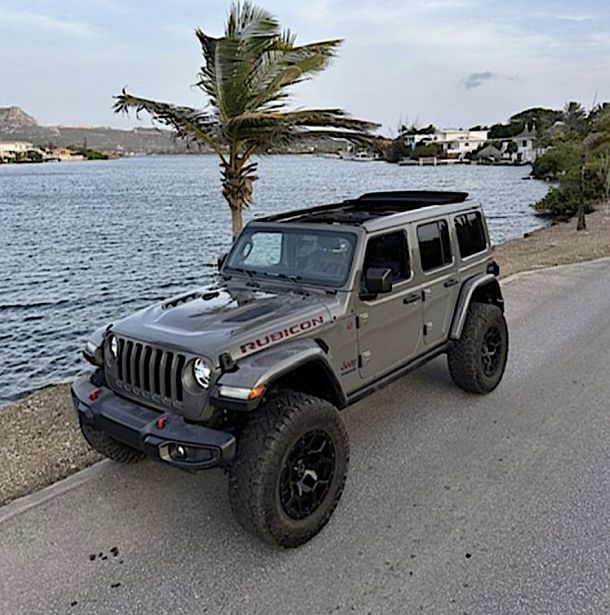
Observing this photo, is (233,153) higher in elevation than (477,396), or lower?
higher

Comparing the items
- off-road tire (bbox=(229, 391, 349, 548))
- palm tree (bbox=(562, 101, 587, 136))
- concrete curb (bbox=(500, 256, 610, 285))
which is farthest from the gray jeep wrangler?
palm tree (bbox=(562, 101, 587, 136))

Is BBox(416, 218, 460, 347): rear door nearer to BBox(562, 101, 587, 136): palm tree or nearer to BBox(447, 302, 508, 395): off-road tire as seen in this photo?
BBox(447, 302, 508, 395): off-road tire

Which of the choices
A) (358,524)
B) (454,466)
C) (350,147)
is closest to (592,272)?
(350,147)

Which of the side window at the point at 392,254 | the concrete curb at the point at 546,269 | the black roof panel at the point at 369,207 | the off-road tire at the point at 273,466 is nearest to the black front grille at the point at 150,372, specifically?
the off-road tire at the point at 273,466

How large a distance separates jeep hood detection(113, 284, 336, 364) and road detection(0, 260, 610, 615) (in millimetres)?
1175

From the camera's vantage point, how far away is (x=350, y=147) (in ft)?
33.3

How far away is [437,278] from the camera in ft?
17.1

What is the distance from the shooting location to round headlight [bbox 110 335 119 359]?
3997 millimetres

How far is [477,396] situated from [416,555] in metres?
2.59

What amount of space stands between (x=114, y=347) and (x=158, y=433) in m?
0.85

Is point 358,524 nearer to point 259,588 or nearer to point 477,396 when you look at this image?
point 259,588

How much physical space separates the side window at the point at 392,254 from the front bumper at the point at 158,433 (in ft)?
6.16

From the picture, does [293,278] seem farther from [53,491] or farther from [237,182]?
[237,182]

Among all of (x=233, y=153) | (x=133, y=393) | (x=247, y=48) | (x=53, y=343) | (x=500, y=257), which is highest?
(x=247, y=48)
